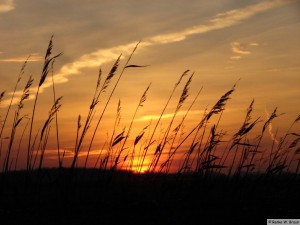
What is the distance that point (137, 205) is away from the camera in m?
3.92

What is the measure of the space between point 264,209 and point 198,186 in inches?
34.2

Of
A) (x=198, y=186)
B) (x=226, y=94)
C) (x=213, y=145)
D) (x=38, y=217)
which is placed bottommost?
(x=38, y=217)

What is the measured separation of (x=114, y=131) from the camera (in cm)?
559

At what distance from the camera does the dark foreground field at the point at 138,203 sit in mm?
3535

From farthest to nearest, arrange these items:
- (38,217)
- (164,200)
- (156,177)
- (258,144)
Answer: (258,144)
(156,177)
(164,200)
(38,217)

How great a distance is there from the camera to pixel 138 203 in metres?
3.99

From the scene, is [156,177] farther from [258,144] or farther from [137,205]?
[258,144]

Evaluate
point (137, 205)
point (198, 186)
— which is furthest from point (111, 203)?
point (198, 186)

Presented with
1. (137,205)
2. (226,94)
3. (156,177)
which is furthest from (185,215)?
(226,94)

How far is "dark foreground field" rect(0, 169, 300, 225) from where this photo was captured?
354 centimetres

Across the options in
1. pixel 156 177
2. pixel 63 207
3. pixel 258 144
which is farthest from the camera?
pixel 258 144

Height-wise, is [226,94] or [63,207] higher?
[226,94]

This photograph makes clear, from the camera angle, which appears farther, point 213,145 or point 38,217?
point 213,145

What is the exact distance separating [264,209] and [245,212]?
0.82ft
